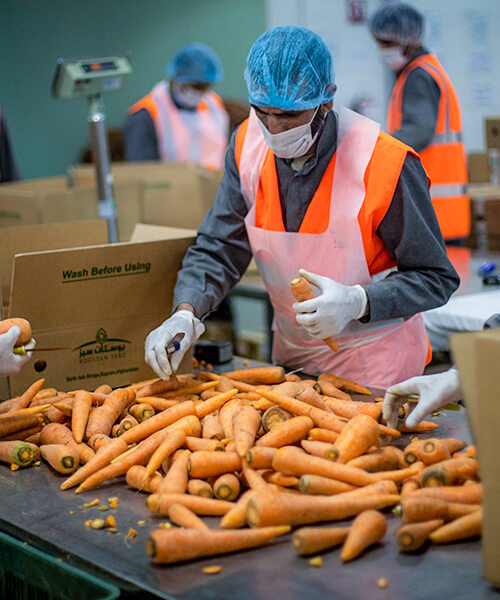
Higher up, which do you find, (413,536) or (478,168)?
(478,168)

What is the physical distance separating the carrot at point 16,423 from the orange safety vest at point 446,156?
264cm

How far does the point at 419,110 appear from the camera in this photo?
376cm

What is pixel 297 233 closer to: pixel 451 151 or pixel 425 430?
pixel 425 430

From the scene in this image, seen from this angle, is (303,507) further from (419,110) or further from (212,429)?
(419,110)

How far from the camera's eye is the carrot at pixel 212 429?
165cm

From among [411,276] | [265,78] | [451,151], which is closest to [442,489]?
[411,276]

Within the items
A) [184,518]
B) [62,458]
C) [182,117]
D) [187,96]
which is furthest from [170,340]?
[182,117]

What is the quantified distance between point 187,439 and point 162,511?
26cm

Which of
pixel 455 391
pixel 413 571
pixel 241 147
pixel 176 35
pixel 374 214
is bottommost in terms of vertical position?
pixel 413 571

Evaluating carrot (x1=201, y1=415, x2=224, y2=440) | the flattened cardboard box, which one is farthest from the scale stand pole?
carrot (x1=201, y1=415, x2=224, y2=440)

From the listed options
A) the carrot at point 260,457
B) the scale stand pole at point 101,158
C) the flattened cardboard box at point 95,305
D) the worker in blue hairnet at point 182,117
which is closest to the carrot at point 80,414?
the flattened cardboard box at point 95,305

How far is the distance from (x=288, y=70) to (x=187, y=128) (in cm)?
360

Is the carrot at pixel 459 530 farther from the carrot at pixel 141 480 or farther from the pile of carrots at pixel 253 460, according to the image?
the carrot at pixel 141 480

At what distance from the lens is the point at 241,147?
7.24 ft
